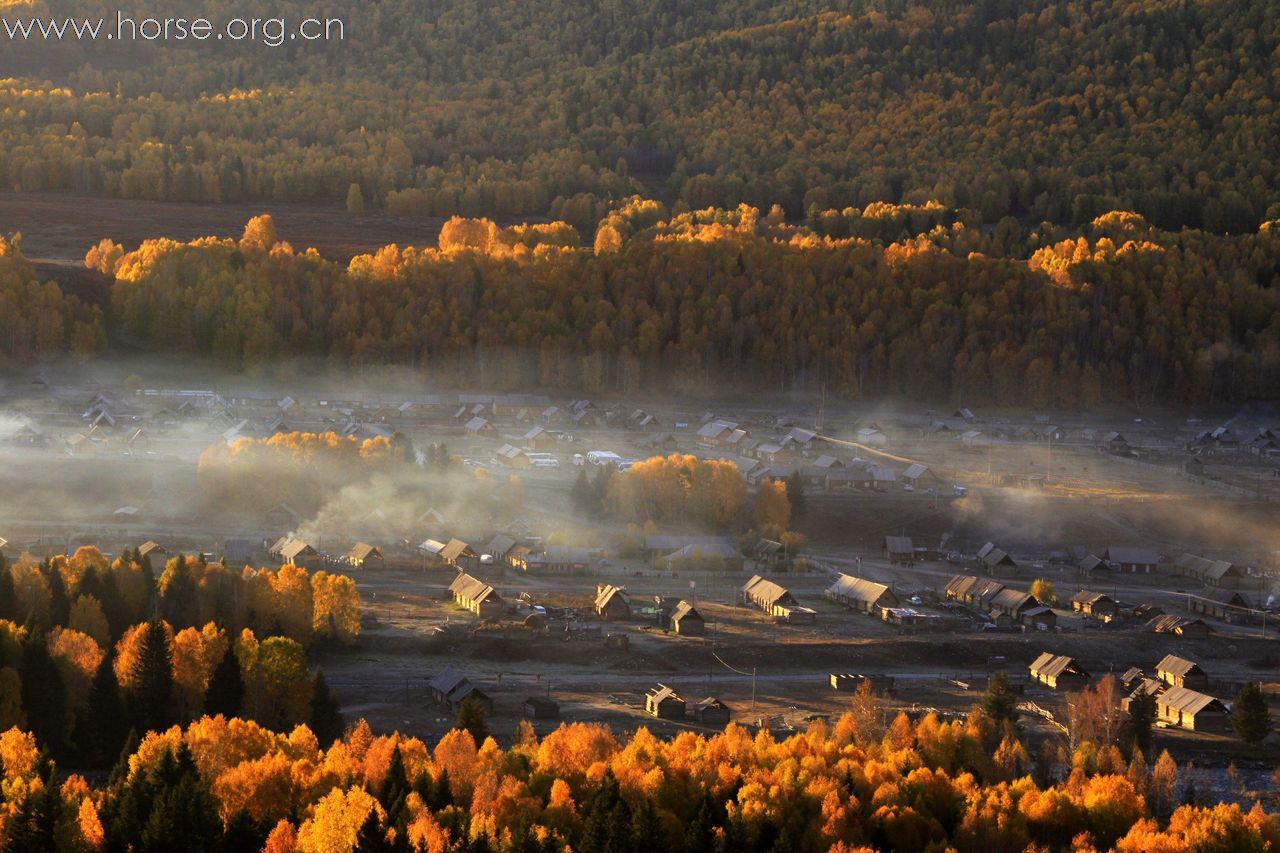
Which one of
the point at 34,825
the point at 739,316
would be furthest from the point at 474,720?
the point at 739,316

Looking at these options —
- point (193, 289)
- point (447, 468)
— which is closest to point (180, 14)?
point (193, 289)

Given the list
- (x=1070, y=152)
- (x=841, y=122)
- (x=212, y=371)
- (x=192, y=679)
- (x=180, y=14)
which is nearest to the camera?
(x=192, y=679)

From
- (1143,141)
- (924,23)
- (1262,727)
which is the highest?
(924,23)

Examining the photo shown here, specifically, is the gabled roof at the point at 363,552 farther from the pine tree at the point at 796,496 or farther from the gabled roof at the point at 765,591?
the pine tree at the point at 796,496

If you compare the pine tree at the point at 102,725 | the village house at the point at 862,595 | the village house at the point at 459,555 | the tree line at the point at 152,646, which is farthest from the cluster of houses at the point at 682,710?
the village house at the point at 459,555

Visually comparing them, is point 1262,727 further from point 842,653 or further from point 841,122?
point 841,122

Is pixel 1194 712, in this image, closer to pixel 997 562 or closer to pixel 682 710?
pixel 682 710
